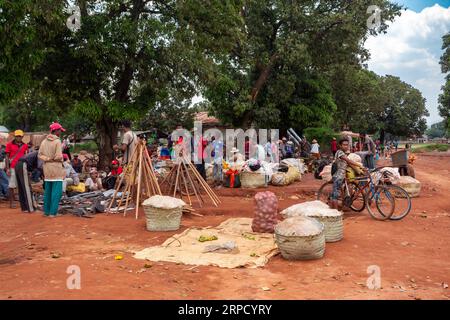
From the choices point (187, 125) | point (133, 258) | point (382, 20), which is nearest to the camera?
point (133, 258)

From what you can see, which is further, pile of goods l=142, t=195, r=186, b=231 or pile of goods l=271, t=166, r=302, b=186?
pile of goods l=271, t=166, r=302, b=186

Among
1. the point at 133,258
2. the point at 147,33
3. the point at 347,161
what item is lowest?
the point at 133,258

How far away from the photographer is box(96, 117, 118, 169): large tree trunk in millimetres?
15258

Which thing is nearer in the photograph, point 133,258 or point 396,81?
point 133,258

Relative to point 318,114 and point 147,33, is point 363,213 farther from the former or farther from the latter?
point 318,114

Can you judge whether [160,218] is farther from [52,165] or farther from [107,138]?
[107,138]

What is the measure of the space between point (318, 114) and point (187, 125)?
13426 mm

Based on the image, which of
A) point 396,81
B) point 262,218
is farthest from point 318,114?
point 396,81

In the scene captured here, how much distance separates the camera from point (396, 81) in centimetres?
5628

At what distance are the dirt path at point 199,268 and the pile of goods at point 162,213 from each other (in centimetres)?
23

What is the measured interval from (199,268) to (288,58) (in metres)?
17.5

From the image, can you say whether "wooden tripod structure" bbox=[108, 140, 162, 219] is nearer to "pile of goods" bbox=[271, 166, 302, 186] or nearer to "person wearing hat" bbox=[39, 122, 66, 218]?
"person wearing hat" bbox=[39, 122, 66, 218]

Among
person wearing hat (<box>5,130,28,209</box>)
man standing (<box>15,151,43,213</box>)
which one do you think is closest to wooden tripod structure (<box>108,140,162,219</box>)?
man standing (<box>15,151,43,213</box>)

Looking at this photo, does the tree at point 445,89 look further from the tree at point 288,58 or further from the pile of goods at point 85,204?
the pile of goods at point 85,204
